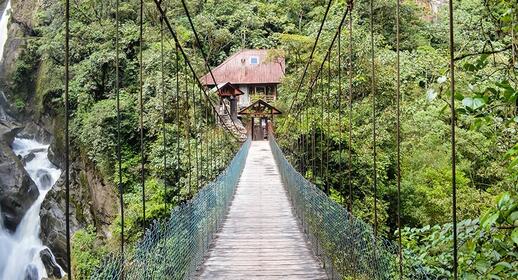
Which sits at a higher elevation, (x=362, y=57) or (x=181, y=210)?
(x=362, y=57)

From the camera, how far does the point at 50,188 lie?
531 inches

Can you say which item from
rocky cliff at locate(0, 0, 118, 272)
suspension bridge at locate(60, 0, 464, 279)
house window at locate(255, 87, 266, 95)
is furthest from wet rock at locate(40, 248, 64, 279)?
house window at locate(255, 87, 266, 95)

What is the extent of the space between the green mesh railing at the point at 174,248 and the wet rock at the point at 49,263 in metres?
8.72

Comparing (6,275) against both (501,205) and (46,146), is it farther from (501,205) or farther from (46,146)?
(501,205)

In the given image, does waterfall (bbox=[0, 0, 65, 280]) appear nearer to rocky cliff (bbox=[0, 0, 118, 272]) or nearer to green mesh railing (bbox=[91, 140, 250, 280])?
rocky cliff (bbox=[0, 0, 118, 272])

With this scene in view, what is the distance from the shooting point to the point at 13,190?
12.8 m

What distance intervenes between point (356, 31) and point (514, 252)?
10886mm

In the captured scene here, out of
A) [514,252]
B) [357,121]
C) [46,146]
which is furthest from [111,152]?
[514,252]

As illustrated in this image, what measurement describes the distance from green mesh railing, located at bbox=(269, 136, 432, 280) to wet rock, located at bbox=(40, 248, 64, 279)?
370 inches

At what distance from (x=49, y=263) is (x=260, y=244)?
9.41 m

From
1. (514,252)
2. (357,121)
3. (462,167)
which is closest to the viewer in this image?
(514,252)

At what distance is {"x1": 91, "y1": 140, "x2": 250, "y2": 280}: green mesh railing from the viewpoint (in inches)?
81.4

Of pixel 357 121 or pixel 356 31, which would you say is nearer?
pixel 357 121

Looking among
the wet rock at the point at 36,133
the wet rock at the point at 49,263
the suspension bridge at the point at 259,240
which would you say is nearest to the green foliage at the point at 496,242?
the suspension bridge at the point at 259,240
